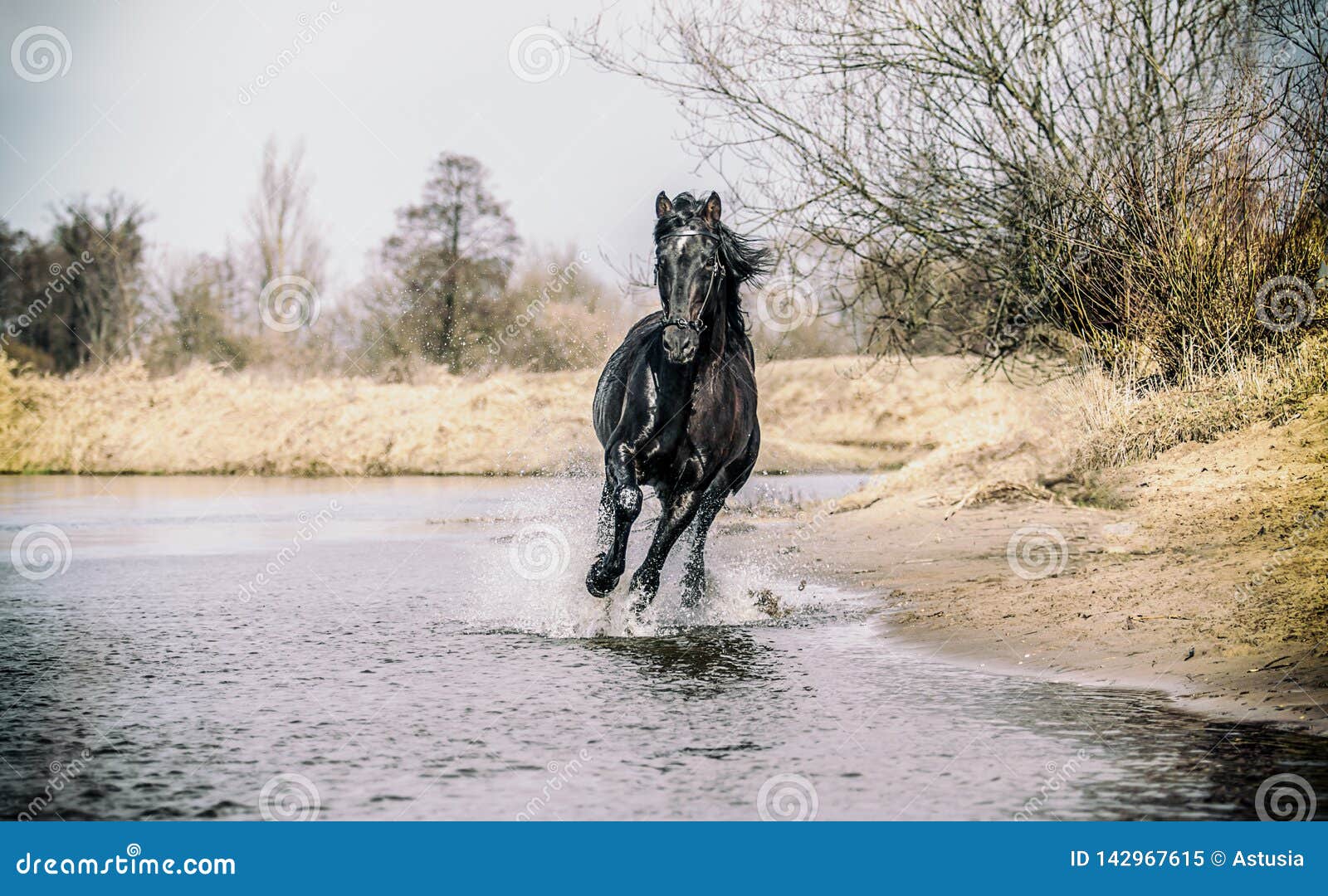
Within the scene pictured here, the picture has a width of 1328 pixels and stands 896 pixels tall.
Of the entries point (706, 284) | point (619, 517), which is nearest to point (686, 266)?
point (706, 284)

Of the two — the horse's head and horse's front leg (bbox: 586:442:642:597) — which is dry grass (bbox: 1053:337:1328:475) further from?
horse's front leg (bbox: 586:442:642:597)

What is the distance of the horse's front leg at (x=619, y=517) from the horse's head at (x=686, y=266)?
782 millimetres

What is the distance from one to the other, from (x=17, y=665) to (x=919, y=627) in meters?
5.24

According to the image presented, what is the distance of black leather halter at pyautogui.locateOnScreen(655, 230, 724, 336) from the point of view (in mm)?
7582

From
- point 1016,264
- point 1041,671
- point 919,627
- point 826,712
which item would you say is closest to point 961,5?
point 1016,264

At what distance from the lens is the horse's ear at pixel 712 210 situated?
26.4ft

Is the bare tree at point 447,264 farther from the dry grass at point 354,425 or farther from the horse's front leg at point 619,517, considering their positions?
the horse's front leg at point 619,517

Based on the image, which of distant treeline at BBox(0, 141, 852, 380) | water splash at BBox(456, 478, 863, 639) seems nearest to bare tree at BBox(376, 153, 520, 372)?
distant treeline at BBox(0, 141, 852, 380)

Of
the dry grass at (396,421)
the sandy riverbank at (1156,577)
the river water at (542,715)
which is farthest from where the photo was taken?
the dry grass at (396,421)

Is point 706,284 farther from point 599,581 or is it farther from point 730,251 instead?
point 599,581

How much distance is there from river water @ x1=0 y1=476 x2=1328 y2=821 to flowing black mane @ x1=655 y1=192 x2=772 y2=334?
2038 millimetres

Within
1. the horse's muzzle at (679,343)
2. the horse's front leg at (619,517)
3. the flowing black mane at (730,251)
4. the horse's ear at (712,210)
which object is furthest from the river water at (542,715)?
the horse's ear at (712,210)

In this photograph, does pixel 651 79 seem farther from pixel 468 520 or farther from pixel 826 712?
pixel 826 712

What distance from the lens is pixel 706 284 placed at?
784 cm
